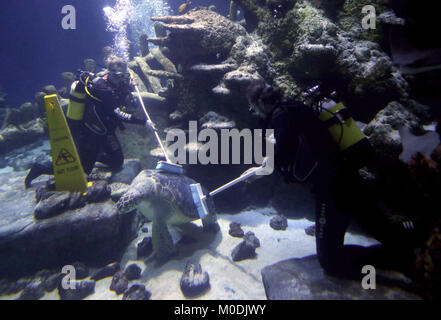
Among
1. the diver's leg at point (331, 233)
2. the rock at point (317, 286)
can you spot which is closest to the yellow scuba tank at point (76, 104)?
the rock at point (317, 286)

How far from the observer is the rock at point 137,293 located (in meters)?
3.28

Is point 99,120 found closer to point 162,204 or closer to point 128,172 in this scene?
point 128,172

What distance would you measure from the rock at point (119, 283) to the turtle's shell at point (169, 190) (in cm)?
151

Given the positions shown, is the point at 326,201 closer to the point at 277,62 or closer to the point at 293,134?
the point at 293,134

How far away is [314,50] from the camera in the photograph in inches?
183

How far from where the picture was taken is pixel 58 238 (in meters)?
4.30

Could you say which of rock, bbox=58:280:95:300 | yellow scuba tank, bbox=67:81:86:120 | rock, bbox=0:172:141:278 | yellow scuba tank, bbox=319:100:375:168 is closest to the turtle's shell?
rock, bbox=0:172:141:278

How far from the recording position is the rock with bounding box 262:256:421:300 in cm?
256

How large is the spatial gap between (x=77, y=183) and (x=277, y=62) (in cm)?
586

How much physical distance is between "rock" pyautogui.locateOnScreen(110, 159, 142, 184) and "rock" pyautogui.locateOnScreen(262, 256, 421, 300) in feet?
14.7

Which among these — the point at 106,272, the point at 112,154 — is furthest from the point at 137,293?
the point at 112,154

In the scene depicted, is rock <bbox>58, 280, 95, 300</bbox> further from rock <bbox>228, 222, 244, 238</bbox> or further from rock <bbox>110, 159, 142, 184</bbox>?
rock <bbox>228, 222, 244, 238</bbox>

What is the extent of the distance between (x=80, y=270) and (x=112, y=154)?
2.98 meters
